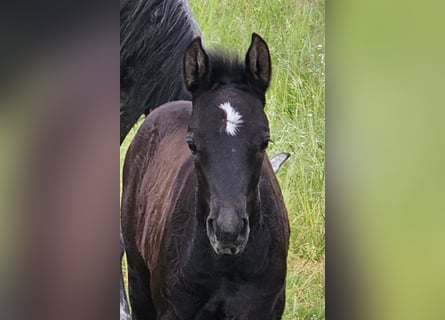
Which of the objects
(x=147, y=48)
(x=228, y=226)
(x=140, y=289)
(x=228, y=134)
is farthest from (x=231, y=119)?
(x=140, y=289)

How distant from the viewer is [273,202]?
2.03m

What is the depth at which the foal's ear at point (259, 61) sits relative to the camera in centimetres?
195

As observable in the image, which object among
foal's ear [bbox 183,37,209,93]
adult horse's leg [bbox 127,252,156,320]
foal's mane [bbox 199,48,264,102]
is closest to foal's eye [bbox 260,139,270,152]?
foal's mane [bbox 199,48,264,102]

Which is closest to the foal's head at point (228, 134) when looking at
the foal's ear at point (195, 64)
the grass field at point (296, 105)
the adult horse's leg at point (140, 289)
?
the foal's ear at point (195, 64)

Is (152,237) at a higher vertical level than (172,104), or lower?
lower

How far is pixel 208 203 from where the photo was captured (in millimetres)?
1883

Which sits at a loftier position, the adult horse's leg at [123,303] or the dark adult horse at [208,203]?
the dark adult horse at [208,203]

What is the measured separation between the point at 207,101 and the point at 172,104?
18cm

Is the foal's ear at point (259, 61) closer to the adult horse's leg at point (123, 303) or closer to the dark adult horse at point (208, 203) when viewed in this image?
the dark adult horse at point (208, 203)

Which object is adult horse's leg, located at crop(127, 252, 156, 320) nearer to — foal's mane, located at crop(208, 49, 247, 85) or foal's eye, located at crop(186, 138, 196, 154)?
foal's eye, located at crop(186, 138, 196, 154)

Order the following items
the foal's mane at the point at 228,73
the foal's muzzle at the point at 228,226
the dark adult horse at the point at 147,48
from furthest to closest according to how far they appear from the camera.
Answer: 1. the dark adult horse at the point at 147,48
2. the foal's mane at the point at 228,73
3. the foal's muzzle at the point at 228,226
